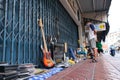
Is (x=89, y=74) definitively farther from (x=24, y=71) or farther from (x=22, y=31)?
(x=22, y=31)

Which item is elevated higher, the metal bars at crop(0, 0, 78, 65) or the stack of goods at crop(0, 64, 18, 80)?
the metal bars at crop(0, 0, 78, 65)

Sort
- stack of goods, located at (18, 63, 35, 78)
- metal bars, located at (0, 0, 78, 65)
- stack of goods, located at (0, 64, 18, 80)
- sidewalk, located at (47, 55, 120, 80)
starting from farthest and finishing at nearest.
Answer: metal bars, located at (0, 0, 78, 65) < sidewalk, located at (47, 55, 120, 80) < stack of goods, located at (18, 63, 35, 78) < stack of goods, located at (0, 64, 18, 80)

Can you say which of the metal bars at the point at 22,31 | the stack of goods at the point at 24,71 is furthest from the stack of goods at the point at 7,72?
the metal bars at the point at 22,31

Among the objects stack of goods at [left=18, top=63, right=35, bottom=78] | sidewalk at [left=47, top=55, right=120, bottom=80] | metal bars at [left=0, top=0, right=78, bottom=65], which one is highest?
metal bars at [left=0, top=0, right=78, bottom=65]

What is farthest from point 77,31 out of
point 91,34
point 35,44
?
Answer: point 35,44

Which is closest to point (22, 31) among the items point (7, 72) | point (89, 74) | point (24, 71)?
point (24, 71)

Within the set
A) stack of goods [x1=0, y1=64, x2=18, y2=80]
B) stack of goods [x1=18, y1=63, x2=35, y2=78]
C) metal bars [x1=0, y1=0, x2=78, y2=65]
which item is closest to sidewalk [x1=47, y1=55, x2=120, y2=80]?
stack of goods [x1=18, y1=63, x2=35, y2=78]

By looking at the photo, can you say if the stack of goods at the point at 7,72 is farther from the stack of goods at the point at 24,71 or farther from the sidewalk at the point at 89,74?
the sidewalk at the point at 89,74

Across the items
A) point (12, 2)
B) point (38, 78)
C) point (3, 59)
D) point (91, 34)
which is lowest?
point (38, 78)

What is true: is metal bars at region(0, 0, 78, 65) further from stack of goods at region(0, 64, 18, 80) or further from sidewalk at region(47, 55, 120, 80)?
sidewalk at region(47, 55, 120, 80)

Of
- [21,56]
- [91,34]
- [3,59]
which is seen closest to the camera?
[3,59]

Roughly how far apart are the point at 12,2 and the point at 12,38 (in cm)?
63

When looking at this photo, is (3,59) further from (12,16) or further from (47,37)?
(47,37)

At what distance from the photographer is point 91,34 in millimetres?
5508
